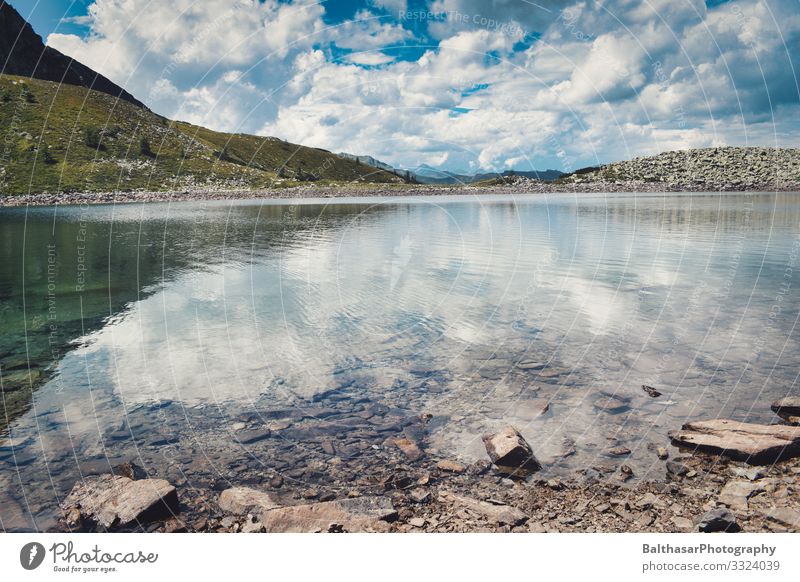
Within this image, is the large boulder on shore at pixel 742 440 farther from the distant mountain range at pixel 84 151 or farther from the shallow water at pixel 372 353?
the distant mountain range at pixel 84 151

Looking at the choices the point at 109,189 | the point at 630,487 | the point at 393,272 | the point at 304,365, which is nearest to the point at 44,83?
the point at 109,189

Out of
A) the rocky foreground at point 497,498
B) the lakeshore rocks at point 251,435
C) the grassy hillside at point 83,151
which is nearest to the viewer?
the rocky foreground at point 497,498

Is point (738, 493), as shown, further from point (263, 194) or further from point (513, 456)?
point (263, 194)

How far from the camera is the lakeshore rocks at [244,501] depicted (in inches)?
389

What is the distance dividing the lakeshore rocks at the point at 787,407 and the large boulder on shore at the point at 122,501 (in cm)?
1591

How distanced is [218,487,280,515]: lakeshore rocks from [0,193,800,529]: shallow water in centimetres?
123

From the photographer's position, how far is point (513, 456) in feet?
37.1

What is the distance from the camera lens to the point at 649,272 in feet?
115

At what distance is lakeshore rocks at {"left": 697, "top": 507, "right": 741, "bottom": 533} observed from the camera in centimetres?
850

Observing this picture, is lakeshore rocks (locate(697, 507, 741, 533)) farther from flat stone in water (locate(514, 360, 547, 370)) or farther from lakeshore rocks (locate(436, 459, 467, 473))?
flat stone in water (locate(514, 360, 547, 370))

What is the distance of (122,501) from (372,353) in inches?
416

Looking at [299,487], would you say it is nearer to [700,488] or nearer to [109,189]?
[700,488]

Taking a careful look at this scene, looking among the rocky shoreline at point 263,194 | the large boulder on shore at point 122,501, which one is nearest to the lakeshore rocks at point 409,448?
the large boulder on shore at point 122,501

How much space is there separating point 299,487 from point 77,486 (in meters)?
4.79
